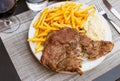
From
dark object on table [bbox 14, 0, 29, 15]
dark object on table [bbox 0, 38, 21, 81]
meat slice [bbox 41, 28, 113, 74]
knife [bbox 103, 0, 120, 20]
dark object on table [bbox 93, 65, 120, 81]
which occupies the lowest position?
dark object on table [bbox 93, 65, 120, 81]

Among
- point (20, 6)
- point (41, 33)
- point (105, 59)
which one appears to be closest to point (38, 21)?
point (41, 33)

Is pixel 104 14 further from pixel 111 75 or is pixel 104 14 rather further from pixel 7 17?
pixel 7 17

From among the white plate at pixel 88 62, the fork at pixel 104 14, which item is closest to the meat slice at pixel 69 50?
the white plate at pixel 88 62

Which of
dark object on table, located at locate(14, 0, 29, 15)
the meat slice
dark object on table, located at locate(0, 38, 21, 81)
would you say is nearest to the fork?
the meat slice

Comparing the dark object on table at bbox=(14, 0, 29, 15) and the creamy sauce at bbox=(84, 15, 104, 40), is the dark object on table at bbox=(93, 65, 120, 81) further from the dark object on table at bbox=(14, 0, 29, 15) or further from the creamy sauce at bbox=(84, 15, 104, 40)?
the dark object on table at bbox=(14, 0, 29, 15)

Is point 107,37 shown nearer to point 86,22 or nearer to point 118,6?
point 86,22

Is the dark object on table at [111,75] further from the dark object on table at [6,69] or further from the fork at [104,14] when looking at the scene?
the dark object on table at [6,69]

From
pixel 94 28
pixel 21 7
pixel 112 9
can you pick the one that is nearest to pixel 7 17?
pixel 21 7
